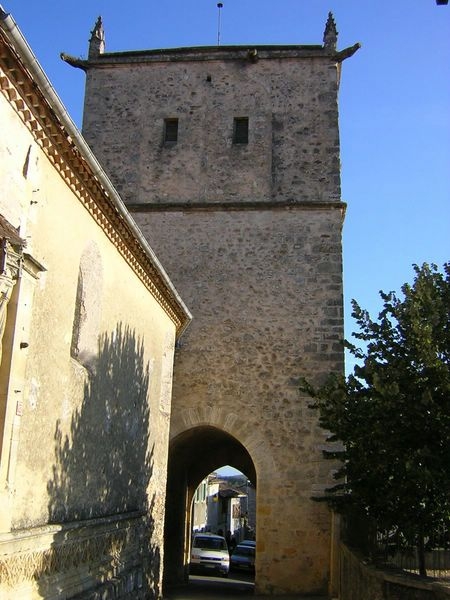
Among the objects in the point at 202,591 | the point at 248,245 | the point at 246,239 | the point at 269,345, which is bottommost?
the point at 202,591

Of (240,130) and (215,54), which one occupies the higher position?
(215,54)

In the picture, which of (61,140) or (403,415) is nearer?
(61,140)

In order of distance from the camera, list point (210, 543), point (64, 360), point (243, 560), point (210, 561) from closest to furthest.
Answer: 1. point (64, 360)
2. point (210, 561)
3. point (210, 543)
4. point (243, 560)

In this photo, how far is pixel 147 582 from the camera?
10.8 m

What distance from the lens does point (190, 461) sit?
18234mm

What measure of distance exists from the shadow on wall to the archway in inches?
203

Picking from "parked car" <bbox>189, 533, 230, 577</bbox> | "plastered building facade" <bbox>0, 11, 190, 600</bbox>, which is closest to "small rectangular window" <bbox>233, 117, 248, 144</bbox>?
"plastered building facade" <bbox>0, 11, 190, 600</bbox>

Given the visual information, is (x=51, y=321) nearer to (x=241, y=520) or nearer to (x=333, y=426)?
(x=333, y=426)

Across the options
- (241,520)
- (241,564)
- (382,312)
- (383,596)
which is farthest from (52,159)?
(241,520)

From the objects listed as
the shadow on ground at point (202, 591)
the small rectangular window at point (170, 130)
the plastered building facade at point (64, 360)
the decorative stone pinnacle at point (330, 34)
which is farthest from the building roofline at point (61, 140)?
the decorative stone pinnacle at point (330, 34)

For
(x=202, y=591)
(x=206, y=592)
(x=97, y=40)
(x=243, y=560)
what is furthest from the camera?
(x=243, y=560)

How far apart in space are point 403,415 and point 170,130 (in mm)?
11060

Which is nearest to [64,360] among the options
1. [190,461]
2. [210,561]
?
[190,461]

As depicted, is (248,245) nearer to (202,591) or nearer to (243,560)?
(202,591)
